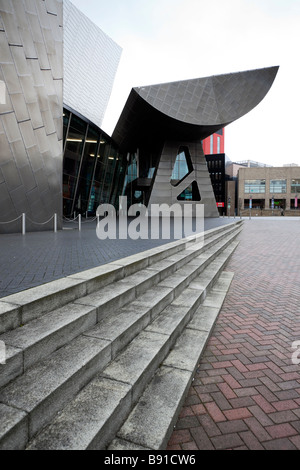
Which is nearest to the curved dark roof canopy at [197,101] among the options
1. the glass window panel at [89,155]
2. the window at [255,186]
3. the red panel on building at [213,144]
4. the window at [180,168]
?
the window at [180,168]

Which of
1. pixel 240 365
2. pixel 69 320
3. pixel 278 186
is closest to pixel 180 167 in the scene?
pixel 240 365

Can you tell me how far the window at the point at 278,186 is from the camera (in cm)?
7888

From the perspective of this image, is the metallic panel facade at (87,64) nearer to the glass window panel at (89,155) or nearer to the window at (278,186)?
the glass window panel at (89,155)

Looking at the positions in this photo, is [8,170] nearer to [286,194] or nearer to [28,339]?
[28,339]

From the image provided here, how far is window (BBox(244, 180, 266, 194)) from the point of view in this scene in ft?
263

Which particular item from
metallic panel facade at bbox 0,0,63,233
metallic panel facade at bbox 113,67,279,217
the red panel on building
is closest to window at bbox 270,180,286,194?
the red panel on building

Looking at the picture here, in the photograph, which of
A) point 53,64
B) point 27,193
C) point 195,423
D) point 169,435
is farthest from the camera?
point 53,64

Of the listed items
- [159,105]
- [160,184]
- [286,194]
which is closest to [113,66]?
[159,105]

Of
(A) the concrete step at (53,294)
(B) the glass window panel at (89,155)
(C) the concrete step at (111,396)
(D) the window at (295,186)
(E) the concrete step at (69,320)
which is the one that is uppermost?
(D) the window at (295,186)

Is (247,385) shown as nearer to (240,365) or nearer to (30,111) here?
(240,365)

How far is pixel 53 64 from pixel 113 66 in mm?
29320

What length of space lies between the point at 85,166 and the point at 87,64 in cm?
1749

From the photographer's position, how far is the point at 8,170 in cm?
964

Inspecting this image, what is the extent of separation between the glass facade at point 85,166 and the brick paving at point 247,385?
54.4 ft
